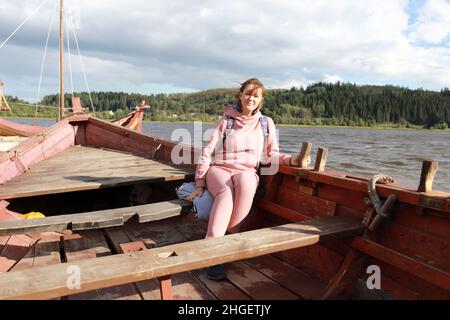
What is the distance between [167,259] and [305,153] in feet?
4.92

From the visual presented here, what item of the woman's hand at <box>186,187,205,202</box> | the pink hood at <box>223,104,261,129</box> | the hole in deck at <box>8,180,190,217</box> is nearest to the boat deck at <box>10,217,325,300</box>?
the woman's hand at <box>186,187,205,202</box>

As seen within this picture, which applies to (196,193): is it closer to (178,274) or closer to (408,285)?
(178,274)

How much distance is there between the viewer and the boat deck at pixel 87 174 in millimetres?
3727

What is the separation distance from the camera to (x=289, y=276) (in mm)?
2848

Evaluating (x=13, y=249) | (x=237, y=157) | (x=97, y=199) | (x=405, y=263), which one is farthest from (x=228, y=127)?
(x=97, y=199)

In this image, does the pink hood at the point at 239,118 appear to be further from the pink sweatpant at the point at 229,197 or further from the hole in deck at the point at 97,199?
the hole in deck at the point at 97,199

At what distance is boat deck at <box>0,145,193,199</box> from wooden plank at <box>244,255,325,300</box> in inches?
54.4

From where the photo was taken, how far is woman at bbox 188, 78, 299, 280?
9.52 ft

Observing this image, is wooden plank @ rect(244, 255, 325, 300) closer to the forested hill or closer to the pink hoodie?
the pink hoodie

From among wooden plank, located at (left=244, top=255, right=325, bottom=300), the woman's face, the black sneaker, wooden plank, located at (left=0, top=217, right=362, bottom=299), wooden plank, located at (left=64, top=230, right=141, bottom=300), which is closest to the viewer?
wooden plank, located at (left=0, top=217, right=362, bottom=299)

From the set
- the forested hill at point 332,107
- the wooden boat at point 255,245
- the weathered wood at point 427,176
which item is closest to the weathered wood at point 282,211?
the wooden boat at point 255,245

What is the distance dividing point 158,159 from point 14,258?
2.55 metres

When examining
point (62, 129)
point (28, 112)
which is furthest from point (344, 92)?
point (62, 129)
